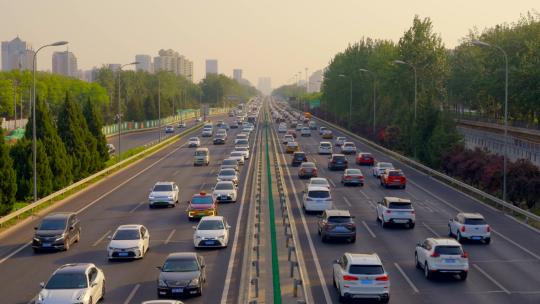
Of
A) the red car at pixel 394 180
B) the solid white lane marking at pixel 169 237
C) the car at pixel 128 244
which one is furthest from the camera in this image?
the red car at pixel 394 180

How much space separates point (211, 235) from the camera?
3169cm

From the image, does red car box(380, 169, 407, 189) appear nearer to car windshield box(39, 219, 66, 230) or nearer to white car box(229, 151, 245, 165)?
white car box(229, 151, 245, 165)

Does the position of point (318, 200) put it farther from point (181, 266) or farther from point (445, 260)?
point (181, 266)

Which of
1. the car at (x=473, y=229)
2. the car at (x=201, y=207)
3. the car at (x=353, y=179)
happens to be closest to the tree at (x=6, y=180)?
the car at (x=201, y=207)

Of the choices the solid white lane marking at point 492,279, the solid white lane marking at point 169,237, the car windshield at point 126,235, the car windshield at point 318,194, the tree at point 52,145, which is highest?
the tree at point 52,145

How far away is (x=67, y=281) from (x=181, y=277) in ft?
11.5

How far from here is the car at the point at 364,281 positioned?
888 inches

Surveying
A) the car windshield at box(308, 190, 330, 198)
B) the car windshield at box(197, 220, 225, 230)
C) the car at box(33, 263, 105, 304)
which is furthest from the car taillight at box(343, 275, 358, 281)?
the car windshield at box(308, 190, 330, 198)

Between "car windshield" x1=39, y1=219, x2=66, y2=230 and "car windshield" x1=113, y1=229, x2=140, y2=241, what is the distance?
3.27 m

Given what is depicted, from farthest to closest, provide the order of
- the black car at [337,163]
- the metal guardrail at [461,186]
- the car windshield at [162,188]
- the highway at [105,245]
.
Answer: the black car at [337,163]
the car windshield at [162,188]
the metal guardrail at [461,186]
the highway at [105,245]

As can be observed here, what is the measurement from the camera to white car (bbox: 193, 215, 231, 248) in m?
31.5

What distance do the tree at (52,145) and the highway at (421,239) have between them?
1597 centimetres

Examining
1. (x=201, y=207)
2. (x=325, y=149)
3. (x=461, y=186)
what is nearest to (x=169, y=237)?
(x=201, y=207)

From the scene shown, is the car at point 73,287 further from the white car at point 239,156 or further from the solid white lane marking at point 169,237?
the white car at point 239,156
